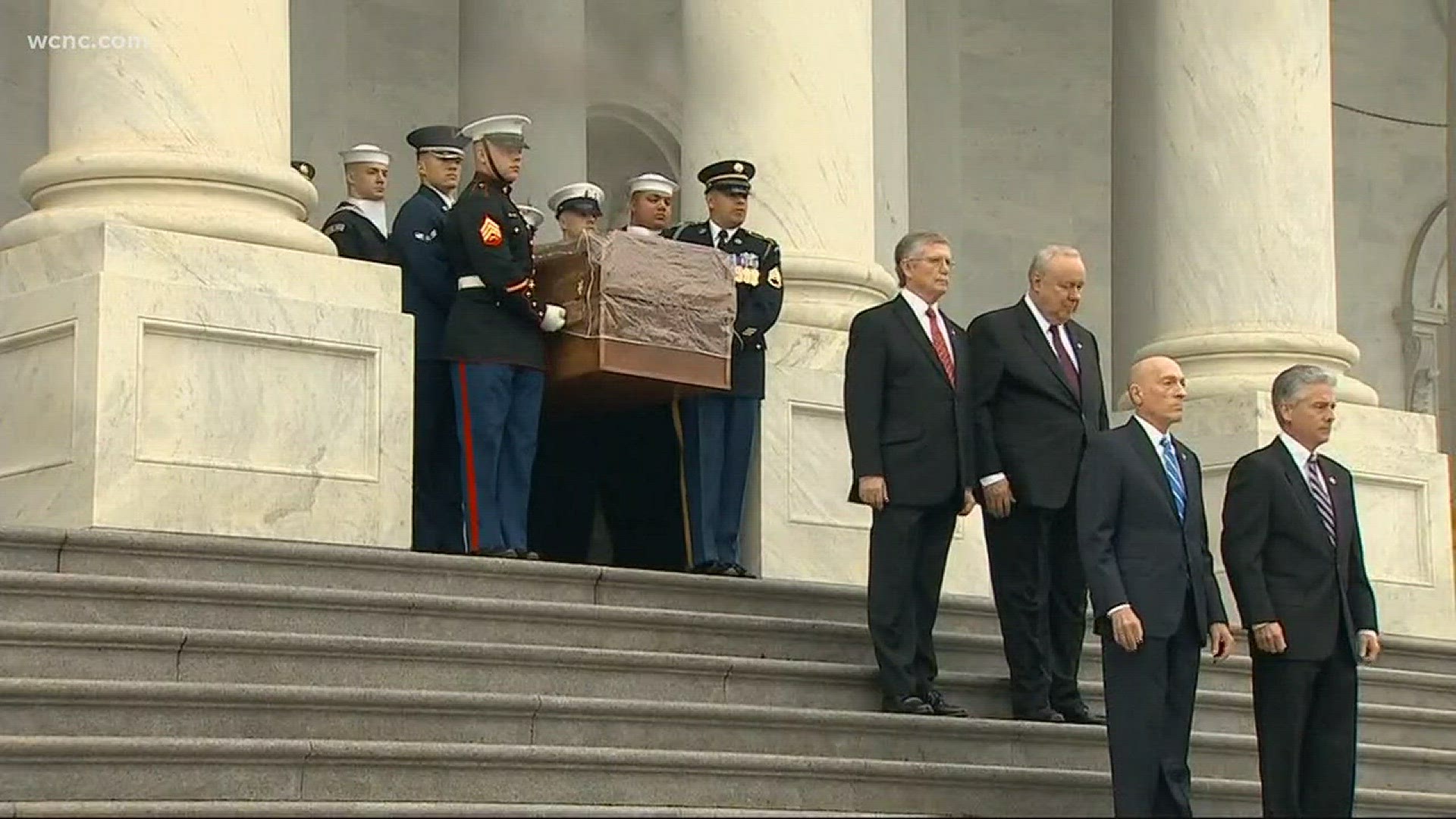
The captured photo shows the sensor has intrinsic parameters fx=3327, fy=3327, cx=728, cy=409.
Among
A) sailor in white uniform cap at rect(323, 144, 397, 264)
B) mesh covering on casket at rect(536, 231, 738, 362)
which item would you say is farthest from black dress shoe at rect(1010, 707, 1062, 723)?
sailor in white uniform cap at rect(323, 144, 397, 264)

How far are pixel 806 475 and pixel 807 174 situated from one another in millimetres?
1526

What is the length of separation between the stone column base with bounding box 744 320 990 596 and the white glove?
69.6 inches

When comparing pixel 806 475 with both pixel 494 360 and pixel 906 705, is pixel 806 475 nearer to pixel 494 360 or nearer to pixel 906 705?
pixel 494 360

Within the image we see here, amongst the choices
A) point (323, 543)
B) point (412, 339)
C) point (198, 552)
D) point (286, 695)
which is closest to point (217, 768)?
point (286, 695)

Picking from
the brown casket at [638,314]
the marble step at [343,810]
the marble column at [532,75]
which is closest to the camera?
the marble step at [343,810]

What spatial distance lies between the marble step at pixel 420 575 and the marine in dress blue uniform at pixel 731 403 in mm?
672

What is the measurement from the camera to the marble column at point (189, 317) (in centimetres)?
1342

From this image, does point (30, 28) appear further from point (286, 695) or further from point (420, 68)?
point (286, 695)

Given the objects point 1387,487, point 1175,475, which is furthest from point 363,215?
point 1387,487

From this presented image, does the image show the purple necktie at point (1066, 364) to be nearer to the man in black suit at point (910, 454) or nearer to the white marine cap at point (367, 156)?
the man in black suit at point (910, 454)

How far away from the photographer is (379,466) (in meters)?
14.2

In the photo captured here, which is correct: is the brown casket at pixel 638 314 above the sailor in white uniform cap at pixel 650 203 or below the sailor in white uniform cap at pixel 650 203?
below

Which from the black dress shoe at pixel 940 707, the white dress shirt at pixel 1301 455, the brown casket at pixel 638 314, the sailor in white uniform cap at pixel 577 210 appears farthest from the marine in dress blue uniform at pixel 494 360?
the white dress shirt at pixel 1301 455

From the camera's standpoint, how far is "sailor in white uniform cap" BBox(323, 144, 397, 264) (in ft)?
49.6
